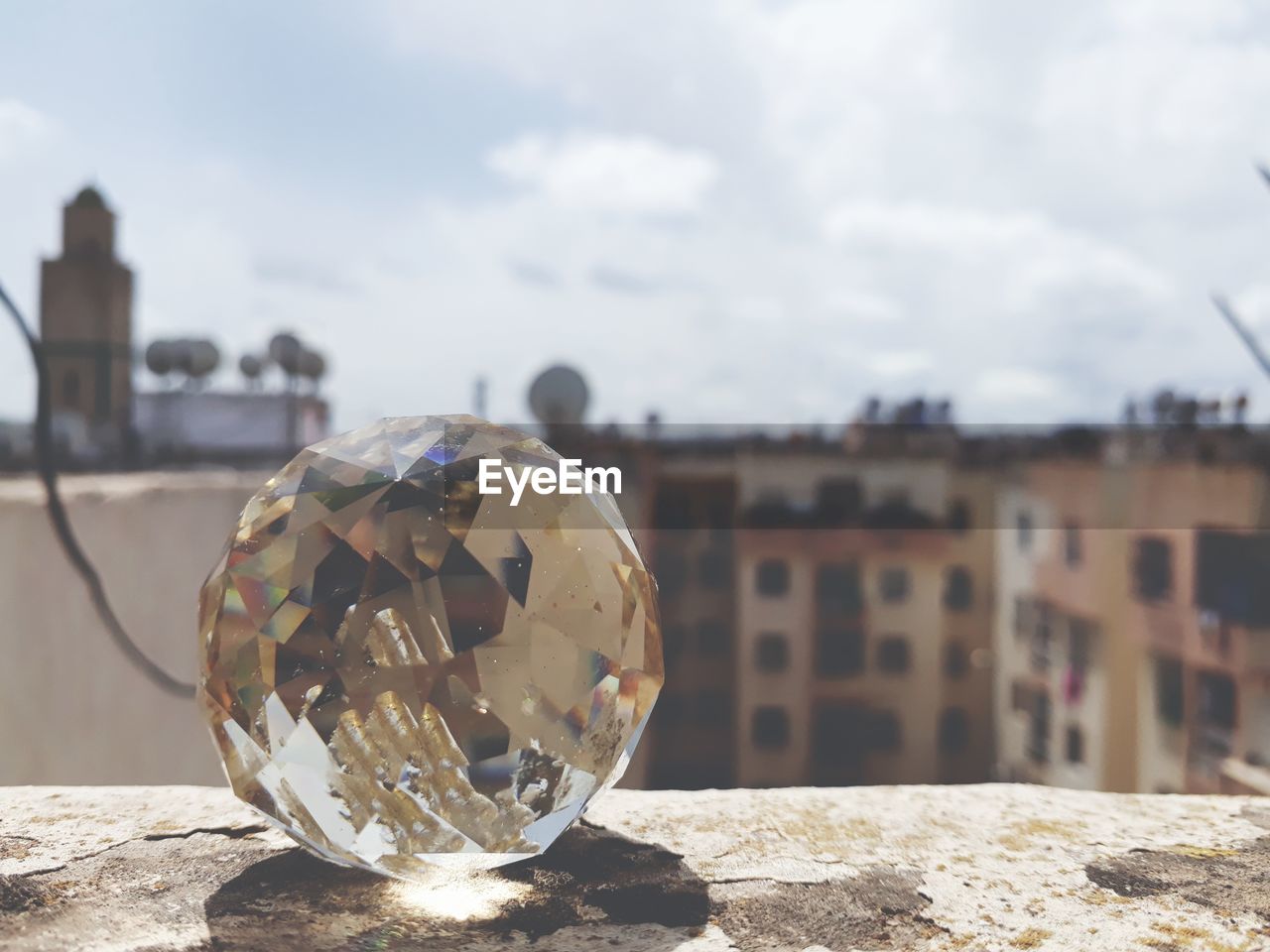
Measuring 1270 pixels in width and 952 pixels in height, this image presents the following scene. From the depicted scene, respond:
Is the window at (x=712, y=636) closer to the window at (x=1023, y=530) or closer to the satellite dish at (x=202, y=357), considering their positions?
the window at (x=1023, y=530)

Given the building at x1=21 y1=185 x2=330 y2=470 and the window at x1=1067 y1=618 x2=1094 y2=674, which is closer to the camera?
the building at x1=21 y1=185 x2=330 y2=470

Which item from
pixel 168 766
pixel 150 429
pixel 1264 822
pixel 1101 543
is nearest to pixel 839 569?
pixel 1101 543

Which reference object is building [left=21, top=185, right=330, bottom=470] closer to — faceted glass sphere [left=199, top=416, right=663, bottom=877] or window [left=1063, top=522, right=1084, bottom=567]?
faceted glass sphere [left=199, top=416, right=663, bottom=877]

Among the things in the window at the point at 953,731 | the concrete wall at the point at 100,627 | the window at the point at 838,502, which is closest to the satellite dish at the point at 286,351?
the concrete wall at the point at 100,627

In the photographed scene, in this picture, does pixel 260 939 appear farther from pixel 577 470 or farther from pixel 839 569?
pixel 839 569

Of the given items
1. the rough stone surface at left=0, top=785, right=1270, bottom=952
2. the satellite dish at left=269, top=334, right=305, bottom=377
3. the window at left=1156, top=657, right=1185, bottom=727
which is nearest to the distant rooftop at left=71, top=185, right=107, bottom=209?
the satellite dish at left=269, top=334, right=305, bottom=377

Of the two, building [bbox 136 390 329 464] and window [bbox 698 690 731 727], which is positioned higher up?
building [bbox 136 390 329 464]
